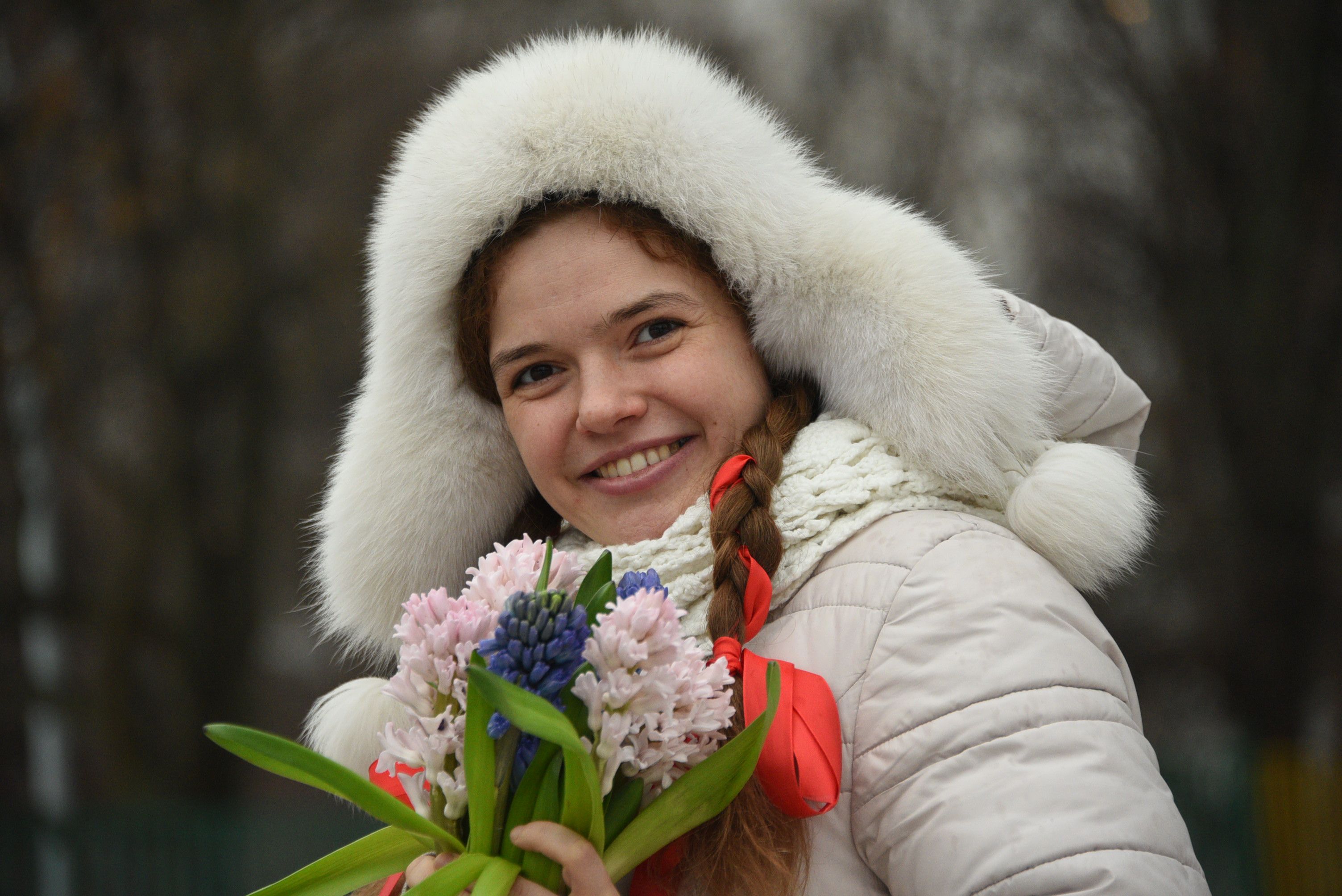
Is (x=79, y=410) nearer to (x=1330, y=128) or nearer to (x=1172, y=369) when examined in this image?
(x=1172, y=369)

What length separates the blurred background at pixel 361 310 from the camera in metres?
7.35

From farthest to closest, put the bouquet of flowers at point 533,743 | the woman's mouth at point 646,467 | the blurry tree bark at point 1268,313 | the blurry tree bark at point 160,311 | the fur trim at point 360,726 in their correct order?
the blurry tree bark at point 160,311 < the blurry tree bark at point 1268,313 < the fur trim at point 360,726 < the woman's mouth at point 646,467 < the bouquet of flowers at point 533,743

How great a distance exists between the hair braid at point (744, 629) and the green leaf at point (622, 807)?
19 centimetres

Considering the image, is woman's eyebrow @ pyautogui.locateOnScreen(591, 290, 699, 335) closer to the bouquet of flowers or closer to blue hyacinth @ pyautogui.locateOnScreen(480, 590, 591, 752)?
the bouquet of flowers

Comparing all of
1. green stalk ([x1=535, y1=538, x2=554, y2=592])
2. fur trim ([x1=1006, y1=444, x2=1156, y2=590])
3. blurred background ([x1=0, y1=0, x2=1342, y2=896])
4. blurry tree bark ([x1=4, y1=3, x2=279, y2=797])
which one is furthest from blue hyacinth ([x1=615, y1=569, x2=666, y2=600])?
blurry tree bark ([x1=4, y1=3, x2=279, y2=797])

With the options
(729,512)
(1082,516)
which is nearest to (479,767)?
(729,512)

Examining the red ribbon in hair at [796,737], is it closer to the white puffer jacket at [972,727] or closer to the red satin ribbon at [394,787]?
the white puffer jacket at [972,727]

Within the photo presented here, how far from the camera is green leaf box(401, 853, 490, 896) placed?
1374 millimetres

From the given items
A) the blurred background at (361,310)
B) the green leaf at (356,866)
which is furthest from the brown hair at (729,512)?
the blurred background at (361,310)

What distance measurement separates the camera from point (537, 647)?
1.38m

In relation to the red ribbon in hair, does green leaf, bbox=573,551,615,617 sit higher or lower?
higher

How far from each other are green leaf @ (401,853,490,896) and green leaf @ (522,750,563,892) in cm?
6

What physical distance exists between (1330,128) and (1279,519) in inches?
109

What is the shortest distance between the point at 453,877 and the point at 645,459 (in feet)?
2.69
